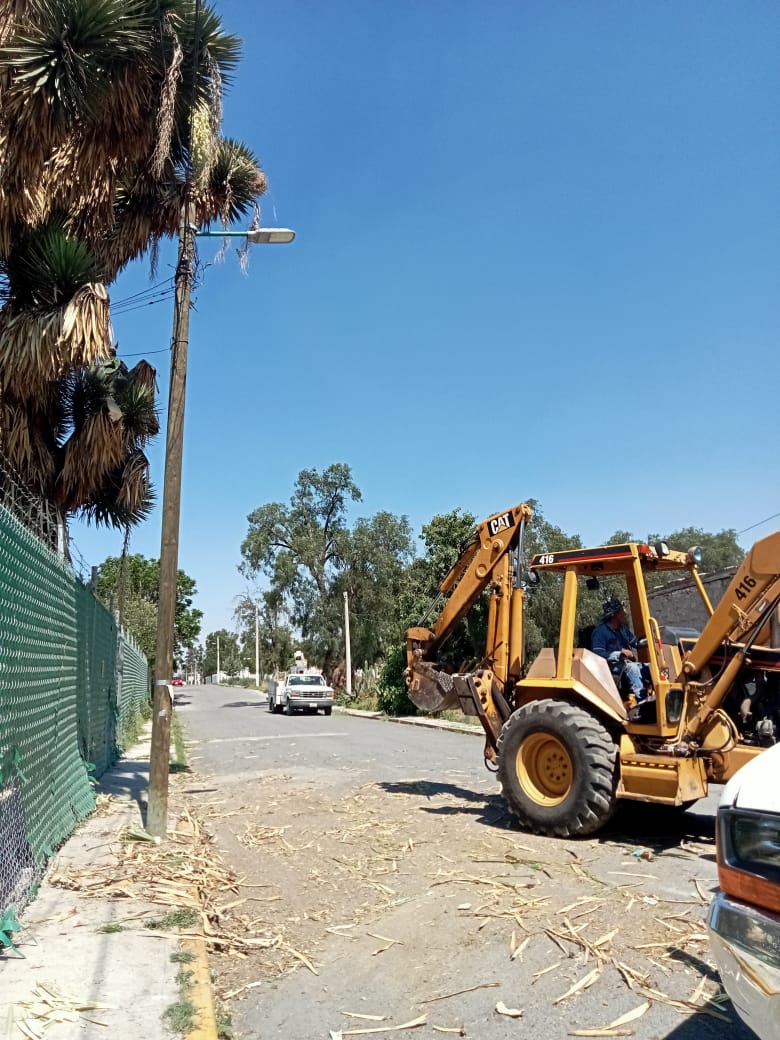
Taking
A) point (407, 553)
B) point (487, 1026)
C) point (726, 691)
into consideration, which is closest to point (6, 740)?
point (487, 1026)

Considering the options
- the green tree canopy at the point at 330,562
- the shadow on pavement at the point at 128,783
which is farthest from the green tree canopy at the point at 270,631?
the shadow on pavement at the point at 128,783

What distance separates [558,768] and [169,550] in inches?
176

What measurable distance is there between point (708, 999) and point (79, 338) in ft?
27.7

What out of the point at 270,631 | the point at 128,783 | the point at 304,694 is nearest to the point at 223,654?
the point at 270,631

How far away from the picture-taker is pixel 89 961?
468 centimetres

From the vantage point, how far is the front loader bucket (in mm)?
10125

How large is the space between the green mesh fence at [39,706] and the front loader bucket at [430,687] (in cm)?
398

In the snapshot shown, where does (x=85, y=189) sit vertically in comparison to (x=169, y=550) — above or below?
above

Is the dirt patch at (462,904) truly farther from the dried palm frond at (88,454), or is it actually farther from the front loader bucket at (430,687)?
the dried palm frond at (88,454)

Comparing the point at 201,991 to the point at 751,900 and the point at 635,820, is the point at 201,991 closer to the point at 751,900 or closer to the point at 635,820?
the point at 751,900

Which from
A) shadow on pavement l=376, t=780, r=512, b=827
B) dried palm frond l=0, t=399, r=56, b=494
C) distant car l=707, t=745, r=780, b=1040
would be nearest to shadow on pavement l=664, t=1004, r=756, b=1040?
distant car l=707, t=745, r=780, b=1040

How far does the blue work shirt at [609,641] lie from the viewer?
882 centimetres

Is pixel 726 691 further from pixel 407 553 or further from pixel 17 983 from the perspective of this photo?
pixel 407 553

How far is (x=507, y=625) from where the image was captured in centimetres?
962
